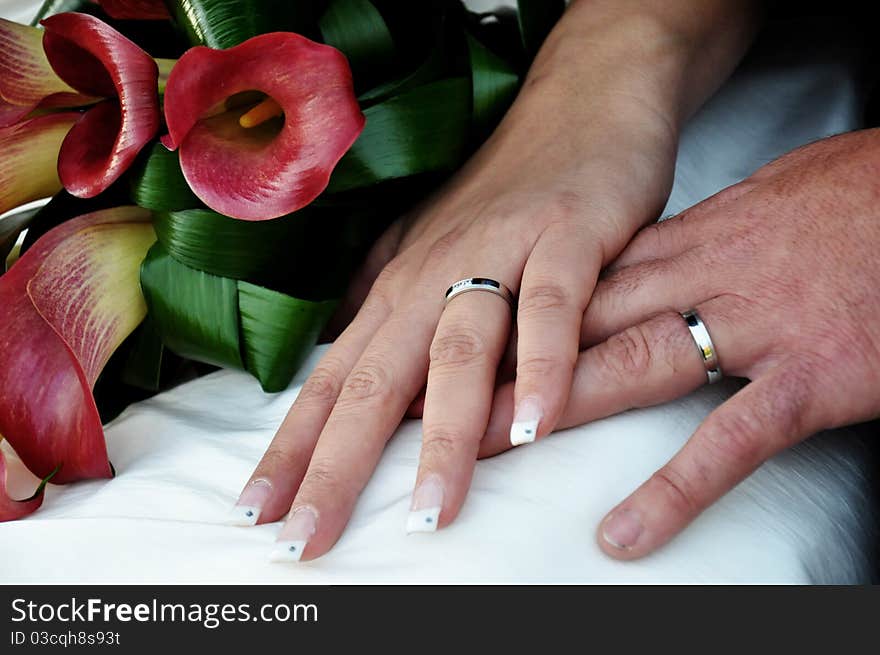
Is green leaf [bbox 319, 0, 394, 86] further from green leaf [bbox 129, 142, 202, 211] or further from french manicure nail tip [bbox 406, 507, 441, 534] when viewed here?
french manicure nail tip [bbox 406, 507, 441, 534]

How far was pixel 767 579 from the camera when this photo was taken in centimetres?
38

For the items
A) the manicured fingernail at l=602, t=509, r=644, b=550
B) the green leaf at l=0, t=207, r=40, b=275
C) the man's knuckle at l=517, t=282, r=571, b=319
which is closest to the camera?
the manicured fingernail at l=602, t=509, r=644, b=550

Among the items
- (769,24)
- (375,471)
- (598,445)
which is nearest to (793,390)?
(598,445)

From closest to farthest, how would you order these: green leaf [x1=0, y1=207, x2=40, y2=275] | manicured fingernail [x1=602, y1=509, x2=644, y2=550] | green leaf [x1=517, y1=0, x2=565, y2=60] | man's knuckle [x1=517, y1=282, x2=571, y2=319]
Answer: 1. manicured fingernail [x1=602, y1=509, x2=644, y2=550]
2. man's knuckle [x1=517, y1=282, x2=571, y2=319]
3. green leaf [x1=0, y1=207, x2=40, y2=275]
4. green leaf [x1=517, y1=0, x2=565, y2=60]

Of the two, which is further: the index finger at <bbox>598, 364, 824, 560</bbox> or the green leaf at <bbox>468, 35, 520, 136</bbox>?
the green leaf at <bbox>468, 35, 520, 136</bbox>

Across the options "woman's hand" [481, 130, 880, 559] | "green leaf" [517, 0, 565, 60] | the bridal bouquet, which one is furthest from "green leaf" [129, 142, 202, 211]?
"green leaf" [517, 0, 565, 60]

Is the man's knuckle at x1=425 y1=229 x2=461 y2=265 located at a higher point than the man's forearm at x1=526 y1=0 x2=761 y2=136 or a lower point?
lower

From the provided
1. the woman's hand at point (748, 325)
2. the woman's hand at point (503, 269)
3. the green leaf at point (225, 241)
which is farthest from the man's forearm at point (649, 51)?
the green leaf at point (225, 241)

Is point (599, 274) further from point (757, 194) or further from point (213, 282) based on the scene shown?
point (213, 282)

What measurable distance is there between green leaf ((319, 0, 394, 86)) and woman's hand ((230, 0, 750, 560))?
101 millimetres

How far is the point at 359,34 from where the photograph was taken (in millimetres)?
569

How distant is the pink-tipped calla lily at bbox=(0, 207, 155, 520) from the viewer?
470mm

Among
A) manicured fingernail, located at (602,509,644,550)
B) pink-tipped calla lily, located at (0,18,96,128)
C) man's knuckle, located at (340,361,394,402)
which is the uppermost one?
pink-tipped calla lily, located at (0,18,96,128)

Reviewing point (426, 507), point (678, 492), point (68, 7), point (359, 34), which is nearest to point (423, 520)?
point (426, 507)
